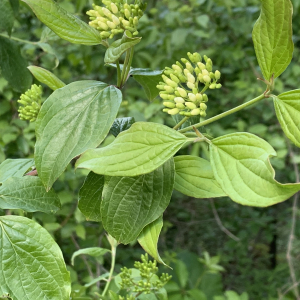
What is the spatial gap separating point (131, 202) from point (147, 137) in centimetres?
9

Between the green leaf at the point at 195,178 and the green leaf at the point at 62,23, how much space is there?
188 mm

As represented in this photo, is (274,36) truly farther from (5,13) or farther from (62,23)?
(5,13)

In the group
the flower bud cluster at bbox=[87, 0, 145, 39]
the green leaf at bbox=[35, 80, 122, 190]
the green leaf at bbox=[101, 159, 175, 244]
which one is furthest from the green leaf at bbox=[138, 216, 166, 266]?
the flower bud cluster at bbox=[87, 0, 145, 39]

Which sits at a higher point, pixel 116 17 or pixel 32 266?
pixel 116 17

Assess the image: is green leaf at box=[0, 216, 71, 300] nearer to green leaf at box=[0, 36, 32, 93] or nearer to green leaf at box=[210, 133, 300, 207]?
green leaf at box=[210, 133, 300, 207]

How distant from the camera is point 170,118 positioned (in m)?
1.29

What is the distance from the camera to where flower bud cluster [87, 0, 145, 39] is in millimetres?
386

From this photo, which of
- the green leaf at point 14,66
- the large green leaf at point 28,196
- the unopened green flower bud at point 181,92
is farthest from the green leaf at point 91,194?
the green leaf at point 14,66

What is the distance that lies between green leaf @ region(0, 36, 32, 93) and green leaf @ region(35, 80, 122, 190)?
0.38 m

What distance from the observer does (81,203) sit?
0.42 meters

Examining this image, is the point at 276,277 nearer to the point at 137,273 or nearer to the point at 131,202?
the point at 137,273

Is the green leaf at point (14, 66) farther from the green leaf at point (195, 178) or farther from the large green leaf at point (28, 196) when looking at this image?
the green leaf at point (195, 178)

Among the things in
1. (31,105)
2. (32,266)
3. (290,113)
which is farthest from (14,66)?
(290,113)

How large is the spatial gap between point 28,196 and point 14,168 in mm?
94
